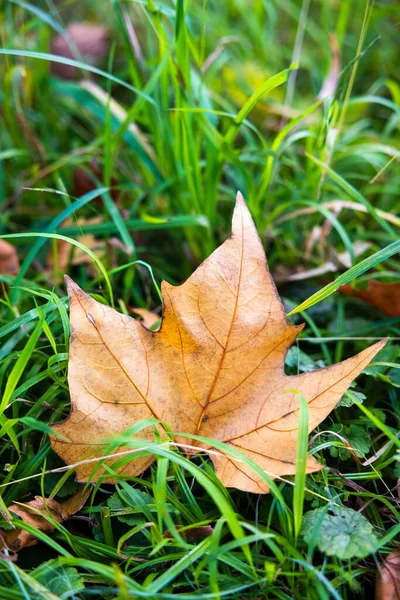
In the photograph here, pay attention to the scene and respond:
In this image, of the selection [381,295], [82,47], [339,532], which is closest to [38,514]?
[339,532]

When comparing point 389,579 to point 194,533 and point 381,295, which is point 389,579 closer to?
point 194,533

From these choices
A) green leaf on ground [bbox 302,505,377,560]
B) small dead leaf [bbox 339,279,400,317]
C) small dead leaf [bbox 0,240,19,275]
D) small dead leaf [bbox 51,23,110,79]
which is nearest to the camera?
green leaf on ground [bbox 302,505,377,560]

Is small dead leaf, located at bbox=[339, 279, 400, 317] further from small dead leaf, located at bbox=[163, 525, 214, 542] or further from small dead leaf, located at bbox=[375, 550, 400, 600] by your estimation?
small dead leaf, located at bbox=[163, 525, 214, 542]

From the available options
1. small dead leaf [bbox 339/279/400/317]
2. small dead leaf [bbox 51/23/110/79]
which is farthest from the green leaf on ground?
small dead leaf [bbox 51/23/110/79]

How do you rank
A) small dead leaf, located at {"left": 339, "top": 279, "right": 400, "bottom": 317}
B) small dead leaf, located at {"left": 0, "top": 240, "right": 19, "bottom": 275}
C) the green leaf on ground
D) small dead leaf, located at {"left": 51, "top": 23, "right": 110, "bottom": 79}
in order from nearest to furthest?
the green leaf on ground
small dead leaf, located at {"left": 339, "top": 279, "right": 400, "bottom": 317}
small dead leaf, located at {"left": 0, "top": 240, "right": 19, "bottom": 275}
small dead leaf, located at {"left": 51, "top": 23, "right": 110, "bottom": 79}

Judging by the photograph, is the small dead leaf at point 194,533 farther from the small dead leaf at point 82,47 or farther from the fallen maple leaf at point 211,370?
the small dead leaf at point 82,47

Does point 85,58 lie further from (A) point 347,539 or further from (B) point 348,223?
(A) point 347,539

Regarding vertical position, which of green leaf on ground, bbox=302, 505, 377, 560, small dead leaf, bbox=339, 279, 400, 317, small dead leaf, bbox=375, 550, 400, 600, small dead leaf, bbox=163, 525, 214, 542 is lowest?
small dead leaf, bbox=375, 550, 400, 600
